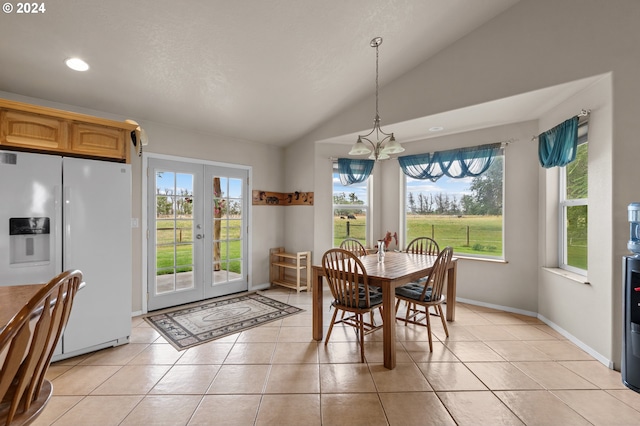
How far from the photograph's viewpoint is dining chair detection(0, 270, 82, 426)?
0.88m

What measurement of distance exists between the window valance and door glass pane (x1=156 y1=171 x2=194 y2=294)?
7.47 feet

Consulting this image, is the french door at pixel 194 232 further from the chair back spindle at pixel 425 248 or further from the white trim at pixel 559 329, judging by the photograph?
the white trim at pixel 559 329

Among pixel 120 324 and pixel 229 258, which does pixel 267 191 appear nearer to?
pixel 229 258

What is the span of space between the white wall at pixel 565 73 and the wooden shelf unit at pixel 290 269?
2.60 metres

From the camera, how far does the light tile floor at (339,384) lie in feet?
5.89

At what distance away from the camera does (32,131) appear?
2348 mm

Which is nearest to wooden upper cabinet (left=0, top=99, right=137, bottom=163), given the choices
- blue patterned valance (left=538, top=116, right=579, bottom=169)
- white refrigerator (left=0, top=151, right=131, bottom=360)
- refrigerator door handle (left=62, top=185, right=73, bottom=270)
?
white refrigerator (left=0, top=151, right=131, bottom=360)

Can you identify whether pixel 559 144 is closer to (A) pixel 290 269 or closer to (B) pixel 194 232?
(A) pixel 290 269

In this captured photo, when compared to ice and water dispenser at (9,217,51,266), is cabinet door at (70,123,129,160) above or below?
above

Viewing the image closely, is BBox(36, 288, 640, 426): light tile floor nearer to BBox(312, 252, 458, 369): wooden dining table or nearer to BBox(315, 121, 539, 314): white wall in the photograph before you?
BBox(312, 252, 458, 369): wooden dining table

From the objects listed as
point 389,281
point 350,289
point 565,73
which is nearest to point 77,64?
point 350,289

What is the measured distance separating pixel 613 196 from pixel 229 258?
4.44 metres

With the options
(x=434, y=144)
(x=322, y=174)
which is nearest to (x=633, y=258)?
(x=434, y=144)

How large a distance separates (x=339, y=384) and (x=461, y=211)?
124 inches
